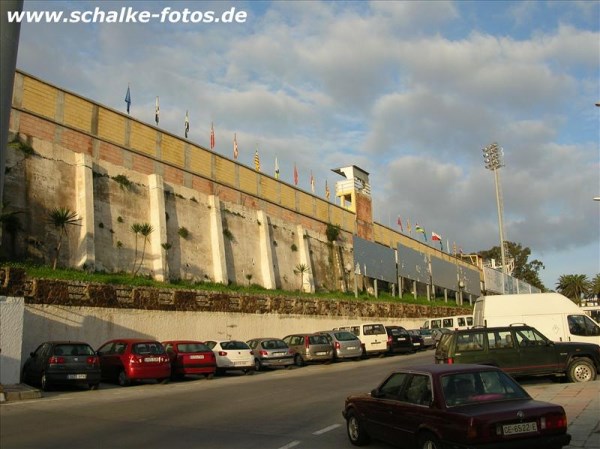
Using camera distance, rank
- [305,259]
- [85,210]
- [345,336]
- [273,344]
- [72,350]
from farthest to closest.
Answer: [305,259] < [85,210] < [345,336] < [273,344] < [72,350]

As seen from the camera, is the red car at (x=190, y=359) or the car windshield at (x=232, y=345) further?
the car windshield at (x=232, y=345)

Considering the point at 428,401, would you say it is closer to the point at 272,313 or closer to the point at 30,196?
the point at 30,196

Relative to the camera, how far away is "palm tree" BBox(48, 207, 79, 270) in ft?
88.0

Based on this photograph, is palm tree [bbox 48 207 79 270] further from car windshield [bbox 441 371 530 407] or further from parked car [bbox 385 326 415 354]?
car windshield [bbox 441 371 530 407]

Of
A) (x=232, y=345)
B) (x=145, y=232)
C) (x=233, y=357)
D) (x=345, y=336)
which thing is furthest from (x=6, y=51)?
(x=145, y=232)

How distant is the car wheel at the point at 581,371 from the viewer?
50.9 feet

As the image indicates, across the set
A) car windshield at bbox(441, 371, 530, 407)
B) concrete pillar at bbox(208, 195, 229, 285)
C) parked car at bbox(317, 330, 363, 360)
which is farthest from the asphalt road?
concrete pillar at bbox(208, 195, 229, 285)

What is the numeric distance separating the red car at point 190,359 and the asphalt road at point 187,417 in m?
2.25

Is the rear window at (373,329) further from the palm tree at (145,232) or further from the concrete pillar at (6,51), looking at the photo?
the concrete pillar at (6,51)

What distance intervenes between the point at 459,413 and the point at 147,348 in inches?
570

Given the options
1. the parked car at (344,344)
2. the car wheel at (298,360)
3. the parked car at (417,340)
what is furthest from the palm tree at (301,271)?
the car wheel at (298,360)

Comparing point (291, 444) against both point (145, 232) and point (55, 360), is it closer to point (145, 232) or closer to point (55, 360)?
point (55, 360)

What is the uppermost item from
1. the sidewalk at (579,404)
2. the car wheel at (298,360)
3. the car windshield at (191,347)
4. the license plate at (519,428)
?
the car windshield at (191,347)

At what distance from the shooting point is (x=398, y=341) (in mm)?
31438
